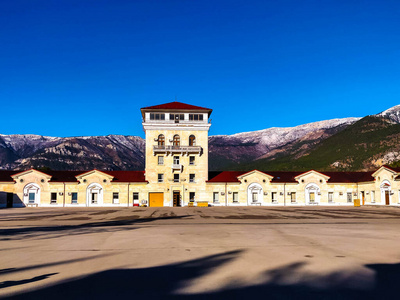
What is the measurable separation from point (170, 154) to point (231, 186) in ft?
39.8

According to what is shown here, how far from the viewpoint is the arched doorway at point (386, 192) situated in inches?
2270

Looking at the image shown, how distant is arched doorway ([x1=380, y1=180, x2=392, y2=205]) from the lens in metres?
57.7

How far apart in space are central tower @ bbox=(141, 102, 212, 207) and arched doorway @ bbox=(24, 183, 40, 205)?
1861 cm

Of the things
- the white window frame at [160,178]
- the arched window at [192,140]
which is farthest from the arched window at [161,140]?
the white window frame at [160,178]

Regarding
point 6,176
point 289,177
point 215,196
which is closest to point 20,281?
point 215,196

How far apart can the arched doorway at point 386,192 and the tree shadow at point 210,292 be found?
54.6 m

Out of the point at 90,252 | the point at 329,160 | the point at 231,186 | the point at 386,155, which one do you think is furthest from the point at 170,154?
the point at 329,160

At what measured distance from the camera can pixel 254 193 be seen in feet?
201

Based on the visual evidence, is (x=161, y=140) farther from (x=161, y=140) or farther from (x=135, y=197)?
(x=135, y=197)

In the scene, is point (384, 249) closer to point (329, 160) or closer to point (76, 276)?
point (76, 276)

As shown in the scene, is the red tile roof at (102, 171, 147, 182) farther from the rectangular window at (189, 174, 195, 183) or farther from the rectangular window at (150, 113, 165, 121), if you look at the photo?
the rectangular window at (150, 113, 165, 121)

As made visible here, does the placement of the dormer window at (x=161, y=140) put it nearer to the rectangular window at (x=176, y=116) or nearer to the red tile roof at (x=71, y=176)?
the rectangular window at (x=176, y=116)

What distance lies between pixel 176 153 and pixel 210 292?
54127 millimetres

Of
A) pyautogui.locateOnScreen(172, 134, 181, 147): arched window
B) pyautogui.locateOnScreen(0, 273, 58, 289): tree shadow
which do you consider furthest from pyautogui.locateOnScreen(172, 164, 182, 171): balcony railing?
pyautogui.locateOnScreen(0, 273, 58, 289): tree shadow
